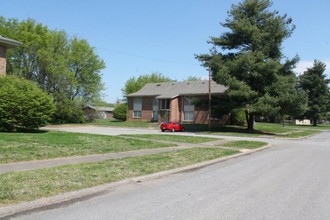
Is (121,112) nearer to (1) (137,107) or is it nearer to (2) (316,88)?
(1) (137,107)

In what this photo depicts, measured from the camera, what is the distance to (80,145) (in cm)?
1639

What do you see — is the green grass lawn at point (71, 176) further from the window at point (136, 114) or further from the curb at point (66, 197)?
the window at point (136, 114)

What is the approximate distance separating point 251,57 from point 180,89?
21543 millimetres

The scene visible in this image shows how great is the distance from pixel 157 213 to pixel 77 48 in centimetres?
5790

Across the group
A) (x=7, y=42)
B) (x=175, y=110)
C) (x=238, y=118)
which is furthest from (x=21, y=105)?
(x=175, y=110)

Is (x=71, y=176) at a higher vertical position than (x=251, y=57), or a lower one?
lower

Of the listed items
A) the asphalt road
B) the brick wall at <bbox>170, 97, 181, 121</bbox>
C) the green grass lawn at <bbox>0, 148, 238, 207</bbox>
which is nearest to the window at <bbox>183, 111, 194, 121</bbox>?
the brick wall at <bbox>170, 97, 181, 121</bbox>

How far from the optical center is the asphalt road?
655cm

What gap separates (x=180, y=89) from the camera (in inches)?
2345

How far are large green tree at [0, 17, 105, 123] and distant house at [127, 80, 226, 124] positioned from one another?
1005cm

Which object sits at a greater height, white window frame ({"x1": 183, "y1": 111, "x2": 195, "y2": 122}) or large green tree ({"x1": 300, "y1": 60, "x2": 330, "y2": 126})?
large green tree ({"x1": 300, "y1": 60, "x2": 330, "y2": 126})

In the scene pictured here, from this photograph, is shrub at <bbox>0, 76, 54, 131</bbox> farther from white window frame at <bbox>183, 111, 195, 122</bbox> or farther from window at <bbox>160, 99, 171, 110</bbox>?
window at <bbox>160, 99, 171, 110</bbox>

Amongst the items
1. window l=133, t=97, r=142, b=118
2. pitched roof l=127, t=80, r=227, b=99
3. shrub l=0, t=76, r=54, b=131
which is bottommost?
shrub l=0, t=76, r=54, b=131

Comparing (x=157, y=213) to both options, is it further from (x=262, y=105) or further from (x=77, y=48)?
(x=77, y=48)
